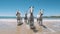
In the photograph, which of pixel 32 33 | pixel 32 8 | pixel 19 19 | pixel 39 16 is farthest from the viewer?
pixel 19 19

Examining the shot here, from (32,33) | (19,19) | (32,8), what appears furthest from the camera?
(19,19)

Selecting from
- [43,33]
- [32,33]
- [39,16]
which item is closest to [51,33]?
[43,33]

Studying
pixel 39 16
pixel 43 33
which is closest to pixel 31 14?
pixel 43 33

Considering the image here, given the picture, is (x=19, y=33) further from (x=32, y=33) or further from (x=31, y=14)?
(x=31, y=14)

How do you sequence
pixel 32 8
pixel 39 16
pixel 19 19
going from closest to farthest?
pixel 32 8, pixel 39 16, pixel 19 19

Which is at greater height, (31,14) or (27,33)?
(31,14)

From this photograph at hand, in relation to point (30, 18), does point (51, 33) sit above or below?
below

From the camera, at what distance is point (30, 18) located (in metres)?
13.5

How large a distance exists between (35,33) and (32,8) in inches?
69.7

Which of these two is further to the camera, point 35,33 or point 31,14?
point 31,14

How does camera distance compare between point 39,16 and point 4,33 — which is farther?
point 39,16

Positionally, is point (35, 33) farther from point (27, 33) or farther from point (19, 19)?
point (19, 19)

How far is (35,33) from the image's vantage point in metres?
11.9

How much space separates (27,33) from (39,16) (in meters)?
4.44
